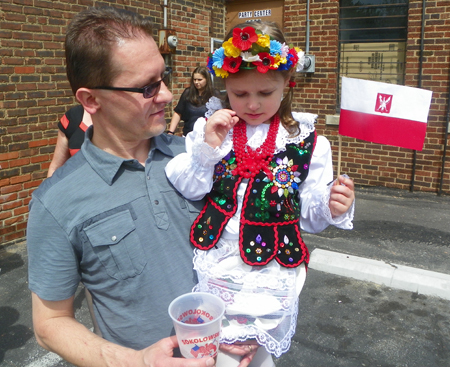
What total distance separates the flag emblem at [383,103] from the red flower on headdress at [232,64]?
23.6 inches

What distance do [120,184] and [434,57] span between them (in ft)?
22.4

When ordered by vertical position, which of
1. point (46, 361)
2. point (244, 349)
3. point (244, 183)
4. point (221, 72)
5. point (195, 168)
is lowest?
point (46, 361)

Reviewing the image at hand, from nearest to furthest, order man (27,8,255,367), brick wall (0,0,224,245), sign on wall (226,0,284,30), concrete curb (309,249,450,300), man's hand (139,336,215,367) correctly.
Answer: man's hand (139,336,215,367) → man (27,8,255,367) → concrete curb (309,249,450,300) → brick wall (0,0,224,245) → sign on wall (226,0,284,30)

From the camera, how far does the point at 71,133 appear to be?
11.3ft

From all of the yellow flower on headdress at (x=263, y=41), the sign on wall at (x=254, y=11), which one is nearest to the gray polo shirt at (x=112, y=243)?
the yellow flower on headdress at (x=263, y=41)

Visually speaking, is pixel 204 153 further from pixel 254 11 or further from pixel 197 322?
pixel 254 11

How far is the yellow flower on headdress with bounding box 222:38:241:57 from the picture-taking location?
1.83m

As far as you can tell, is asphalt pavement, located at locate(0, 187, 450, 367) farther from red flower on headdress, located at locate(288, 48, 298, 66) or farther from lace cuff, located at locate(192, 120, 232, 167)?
red flower on headdress, located at locate(288, 48, 298, 66)

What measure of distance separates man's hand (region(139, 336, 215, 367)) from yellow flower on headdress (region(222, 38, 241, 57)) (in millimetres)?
1179

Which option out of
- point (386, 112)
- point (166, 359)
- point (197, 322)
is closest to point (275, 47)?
point (386, 112)

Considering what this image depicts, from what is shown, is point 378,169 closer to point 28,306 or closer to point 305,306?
point 305,306

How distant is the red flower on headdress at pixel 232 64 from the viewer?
1.84 meters

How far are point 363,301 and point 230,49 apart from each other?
3116mm

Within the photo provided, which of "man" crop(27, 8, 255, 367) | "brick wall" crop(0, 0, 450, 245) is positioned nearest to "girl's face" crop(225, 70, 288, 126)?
"man" crop(27, 8, 255, 367)
